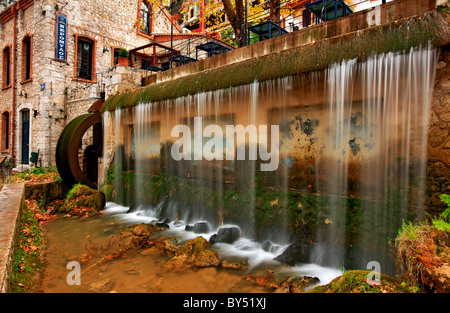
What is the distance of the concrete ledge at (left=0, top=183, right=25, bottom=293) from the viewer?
271 cm

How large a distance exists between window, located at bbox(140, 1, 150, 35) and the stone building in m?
0.53

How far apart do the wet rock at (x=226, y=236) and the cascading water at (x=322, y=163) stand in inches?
5.1

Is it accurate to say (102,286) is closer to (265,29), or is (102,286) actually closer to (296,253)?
(296,253)

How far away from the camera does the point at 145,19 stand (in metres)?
17.1

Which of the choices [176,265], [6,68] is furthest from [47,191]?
[6,68]

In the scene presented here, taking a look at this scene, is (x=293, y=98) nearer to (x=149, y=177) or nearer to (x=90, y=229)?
(x=149, y=177)

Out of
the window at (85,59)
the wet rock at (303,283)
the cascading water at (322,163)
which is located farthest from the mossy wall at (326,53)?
the window at (85,59)

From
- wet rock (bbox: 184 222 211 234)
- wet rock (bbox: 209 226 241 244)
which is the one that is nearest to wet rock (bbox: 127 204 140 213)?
wet rock (bbox: 184 222 211 234)

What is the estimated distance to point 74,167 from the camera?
8477 millimetres

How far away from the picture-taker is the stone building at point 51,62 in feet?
40.6

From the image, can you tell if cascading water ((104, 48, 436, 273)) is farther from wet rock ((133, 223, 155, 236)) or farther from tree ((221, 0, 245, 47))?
tree ((221, 0, 245, 47))

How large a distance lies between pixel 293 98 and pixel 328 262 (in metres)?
2.89
